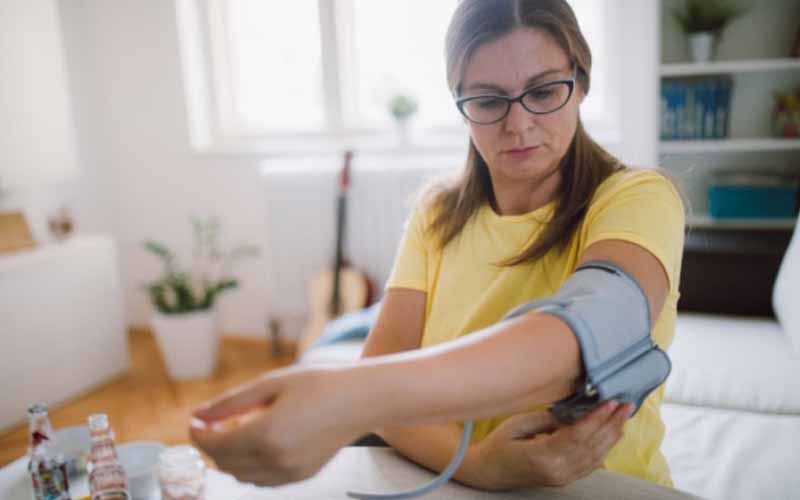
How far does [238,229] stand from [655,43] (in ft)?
6.61

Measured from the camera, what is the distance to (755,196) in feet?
7.84

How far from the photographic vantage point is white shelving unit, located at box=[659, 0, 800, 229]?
2375 millimetres

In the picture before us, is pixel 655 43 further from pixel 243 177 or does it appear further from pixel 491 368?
pixel 491 368

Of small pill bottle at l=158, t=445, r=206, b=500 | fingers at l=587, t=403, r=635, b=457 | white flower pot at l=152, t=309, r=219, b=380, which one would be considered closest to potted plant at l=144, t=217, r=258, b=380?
white flower pot at l=152, t=309, r=219, b=380

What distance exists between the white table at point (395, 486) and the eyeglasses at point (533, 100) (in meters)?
0.43

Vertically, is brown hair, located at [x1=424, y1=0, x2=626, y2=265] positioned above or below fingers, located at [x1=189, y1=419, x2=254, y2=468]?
above

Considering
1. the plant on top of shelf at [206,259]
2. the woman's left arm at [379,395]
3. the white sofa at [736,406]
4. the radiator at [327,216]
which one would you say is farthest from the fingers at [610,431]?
the plant on top of shelf at [206,259]

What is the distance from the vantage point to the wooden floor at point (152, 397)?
7.80ft

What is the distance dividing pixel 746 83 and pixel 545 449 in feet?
7.70

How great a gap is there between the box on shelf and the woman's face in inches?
72.3

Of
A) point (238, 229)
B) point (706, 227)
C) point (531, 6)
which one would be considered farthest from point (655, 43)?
point (238, 229)

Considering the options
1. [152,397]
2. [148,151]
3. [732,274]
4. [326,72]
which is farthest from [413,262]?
[148,151]

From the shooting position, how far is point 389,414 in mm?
479

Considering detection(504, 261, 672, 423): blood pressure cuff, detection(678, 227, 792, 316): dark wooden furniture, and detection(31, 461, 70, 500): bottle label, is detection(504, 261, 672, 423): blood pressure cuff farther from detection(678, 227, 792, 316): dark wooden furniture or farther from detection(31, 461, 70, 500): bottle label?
detection(678, 227, 792, 316): dark wooden furniture
